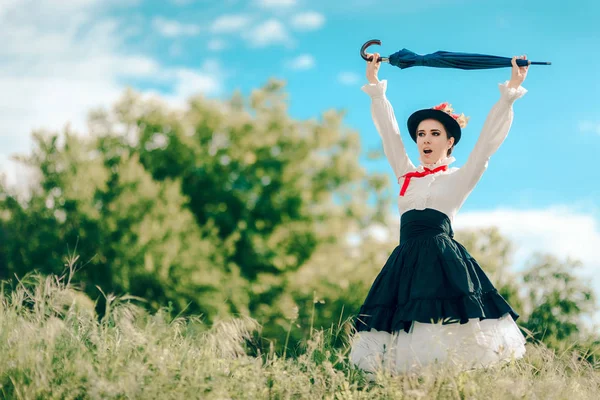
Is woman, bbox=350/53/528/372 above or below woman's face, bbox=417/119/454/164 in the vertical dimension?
below

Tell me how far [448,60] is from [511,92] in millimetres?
485

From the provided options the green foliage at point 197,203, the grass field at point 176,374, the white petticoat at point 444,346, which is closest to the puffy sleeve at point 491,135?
the white petticoat at point 444,346

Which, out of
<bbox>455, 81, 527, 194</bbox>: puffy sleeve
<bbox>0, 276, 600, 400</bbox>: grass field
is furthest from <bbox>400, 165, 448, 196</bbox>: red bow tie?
<bbox>0, 276, 600, 400</bbox>: grass field

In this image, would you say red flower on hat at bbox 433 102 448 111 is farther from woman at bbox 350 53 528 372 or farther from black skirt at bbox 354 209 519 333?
black skirt at bbox 354 209 519 333

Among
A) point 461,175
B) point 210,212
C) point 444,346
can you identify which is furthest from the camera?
point 210,212

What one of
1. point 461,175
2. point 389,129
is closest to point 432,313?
point 461,175

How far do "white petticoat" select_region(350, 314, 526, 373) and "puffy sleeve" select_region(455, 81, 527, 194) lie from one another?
3.09 ft

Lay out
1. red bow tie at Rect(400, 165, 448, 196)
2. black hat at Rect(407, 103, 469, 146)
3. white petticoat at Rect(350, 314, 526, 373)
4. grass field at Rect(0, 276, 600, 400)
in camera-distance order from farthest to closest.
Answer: black hat at Rect(407, 103, 469, 146), red bow tie at Rect(400, 165, 448, 196), white petticoat at Rect(350, 314, 526, 373), grass field at Rect(0, 276, 600, 400)

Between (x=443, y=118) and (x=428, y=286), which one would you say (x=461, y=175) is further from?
(x=428, y=286)

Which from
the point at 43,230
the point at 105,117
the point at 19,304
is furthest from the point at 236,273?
the point at 19,304

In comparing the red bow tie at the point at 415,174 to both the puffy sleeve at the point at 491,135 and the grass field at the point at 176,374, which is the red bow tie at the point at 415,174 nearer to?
the puffy sleeve at the point at 491,135

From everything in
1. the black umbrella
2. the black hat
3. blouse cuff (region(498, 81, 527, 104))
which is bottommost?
the black hat

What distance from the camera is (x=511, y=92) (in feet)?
13.9

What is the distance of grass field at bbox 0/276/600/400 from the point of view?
3607 millimetres
